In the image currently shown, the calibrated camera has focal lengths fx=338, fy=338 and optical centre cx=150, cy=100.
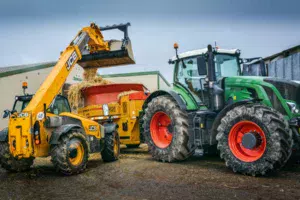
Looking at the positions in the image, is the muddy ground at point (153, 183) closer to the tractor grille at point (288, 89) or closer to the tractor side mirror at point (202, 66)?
the tractor grille at point (288, 89)

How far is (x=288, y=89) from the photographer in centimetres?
634

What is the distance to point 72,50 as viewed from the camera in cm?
788

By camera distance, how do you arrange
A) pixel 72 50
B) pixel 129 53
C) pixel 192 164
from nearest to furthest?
pixel 192 164 → pixel 72 50 → pixel 129 53

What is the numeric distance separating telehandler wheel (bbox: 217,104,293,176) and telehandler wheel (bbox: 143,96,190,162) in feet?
4.19

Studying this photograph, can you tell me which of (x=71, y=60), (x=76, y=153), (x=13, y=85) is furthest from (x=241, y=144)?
(x=13, y=85)

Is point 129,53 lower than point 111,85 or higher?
higher

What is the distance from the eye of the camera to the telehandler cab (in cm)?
624

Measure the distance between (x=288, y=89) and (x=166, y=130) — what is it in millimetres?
3017

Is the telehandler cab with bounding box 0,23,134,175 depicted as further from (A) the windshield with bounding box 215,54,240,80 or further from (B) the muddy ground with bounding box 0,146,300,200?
(A) the windshield with bounding box 215,54,240,80

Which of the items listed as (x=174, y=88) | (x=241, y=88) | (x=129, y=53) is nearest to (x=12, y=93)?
(x=129, y=53)

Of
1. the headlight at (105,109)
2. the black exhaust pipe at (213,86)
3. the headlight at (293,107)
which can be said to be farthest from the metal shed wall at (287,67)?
the headlight at (105,109)

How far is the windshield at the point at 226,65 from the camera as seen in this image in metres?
7.41

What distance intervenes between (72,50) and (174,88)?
261 cm

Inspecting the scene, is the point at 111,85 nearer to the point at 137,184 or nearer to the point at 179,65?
the point at 179,65
